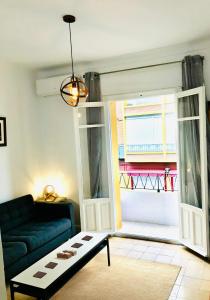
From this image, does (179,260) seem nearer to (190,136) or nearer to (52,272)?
(190,136)

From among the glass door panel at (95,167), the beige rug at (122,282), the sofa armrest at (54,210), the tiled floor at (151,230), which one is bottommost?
the beige rug at (122,282)

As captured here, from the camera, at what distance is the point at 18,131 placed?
4324 millimetres

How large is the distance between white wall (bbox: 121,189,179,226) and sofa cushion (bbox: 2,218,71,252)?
5.04ft

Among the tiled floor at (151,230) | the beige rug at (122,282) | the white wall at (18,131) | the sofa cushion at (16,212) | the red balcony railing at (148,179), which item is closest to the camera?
the beige rug at (122,282)

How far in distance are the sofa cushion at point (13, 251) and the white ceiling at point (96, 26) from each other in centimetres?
239

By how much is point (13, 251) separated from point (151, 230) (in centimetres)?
236

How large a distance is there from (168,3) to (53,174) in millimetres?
3254

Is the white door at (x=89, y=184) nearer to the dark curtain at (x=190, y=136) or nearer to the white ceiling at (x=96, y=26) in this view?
the white ceiling at (x=96, y=26)

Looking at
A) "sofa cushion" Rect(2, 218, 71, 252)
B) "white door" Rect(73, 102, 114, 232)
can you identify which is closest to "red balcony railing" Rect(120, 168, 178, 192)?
"white door" Rect(73, 102, 114, 232)

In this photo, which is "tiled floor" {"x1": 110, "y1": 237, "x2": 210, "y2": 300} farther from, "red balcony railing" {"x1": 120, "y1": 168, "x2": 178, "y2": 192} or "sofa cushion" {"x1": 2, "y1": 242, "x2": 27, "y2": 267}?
"red balcony railing" {"x1": 120, "y1": 168, "x2": 178, "y2": 192}

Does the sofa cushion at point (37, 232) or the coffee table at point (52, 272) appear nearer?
the coffee table at point (52, 272)

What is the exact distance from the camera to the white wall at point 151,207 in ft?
15.8

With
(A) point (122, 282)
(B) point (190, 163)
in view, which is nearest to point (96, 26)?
(B) point (190, 163)

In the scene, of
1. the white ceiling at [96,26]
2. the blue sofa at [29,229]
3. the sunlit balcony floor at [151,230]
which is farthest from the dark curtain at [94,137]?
the sunlit balcony floor at [151,230]
